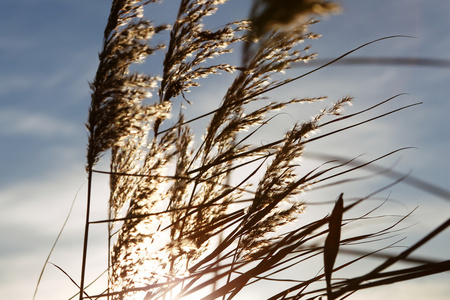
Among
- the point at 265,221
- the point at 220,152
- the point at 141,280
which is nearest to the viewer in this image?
the point at 141,280

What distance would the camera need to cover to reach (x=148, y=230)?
2.09 metres

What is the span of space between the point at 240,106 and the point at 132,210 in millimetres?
715

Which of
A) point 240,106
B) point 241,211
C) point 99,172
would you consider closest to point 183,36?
point 240,106

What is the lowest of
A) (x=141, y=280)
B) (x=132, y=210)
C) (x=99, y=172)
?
(x=141, y=280)

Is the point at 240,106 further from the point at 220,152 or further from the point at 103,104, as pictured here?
the point at 103,104

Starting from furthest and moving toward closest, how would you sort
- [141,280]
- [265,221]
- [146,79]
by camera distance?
[265,221] < [141,280] < [146,79]

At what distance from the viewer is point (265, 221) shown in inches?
88.4

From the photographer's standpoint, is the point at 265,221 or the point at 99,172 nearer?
the point at 99,172

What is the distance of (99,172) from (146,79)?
49 cm

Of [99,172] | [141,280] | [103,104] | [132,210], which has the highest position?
[103,104]

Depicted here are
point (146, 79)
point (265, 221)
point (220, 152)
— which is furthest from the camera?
point (220, 152)

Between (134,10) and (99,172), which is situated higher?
(134,10)

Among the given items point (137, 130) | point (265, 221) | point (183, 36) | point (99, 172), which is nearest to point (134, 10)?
point (183, 36)

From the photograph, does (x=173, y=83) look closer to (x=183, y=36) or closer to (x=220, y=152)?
(x=183, y=36)
